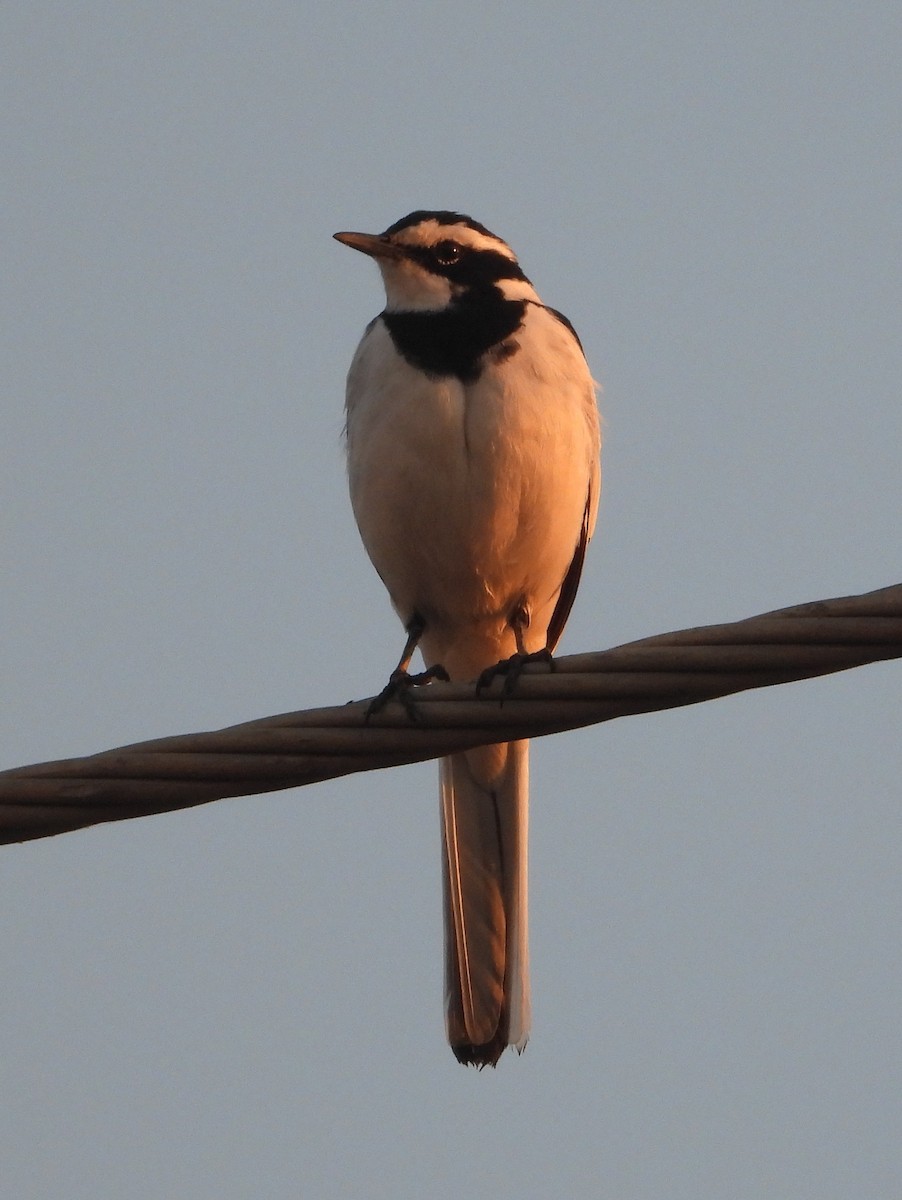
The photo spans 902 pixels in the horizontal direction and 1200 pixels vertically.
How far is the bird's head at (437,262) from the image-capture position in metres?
7.55

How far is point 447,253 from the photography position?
303 inches

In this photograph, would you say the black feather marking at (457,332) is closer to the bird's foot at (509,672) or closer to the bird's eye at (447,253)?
the bird's eye at (447,253)

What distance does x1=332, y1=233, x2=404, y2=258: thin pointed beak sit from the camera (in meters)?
7.69

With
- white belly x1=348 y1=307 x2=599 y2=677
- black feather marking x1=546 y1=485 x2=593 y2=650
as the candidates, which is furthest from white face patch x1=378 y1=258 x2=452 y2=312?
black feather marking x1=546 y1=485 x2=593 y2=650

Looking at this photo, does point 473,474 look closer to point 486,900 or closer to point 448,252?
point 448,252

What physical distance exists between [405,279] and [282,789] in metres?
4.02

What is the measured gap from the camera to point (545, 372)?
7059 mm

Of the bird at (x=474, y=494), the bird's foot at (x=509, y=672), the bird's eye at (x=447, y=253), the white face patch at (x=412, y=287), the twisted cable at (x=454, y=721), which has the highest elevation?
the bird's eye at (x=447, y=253)

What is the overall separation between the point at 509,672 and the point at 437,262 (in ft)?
11.4

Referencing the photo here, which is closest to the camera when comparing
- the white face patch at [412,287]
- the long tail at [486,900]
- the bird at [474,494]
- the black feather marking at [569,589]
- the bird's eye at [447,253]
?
the long tail at [486,900]

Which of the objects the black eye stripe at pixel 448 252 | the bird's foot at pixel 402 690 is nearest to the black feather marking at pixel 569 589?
the bird's foot at pixel 402 690

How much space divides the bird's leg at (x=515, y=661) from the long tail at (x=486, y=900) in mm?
546

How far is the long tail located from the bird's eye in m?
2.13

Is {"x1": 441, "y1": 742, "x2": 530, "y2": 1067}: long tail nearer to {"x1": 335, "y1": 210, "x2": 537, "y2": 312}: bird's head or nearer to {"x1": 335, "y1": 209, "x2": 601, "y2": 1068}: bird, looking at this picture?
{"x1": 335, "y1": 209, "x2": 601, "y2": 1068}: bird
